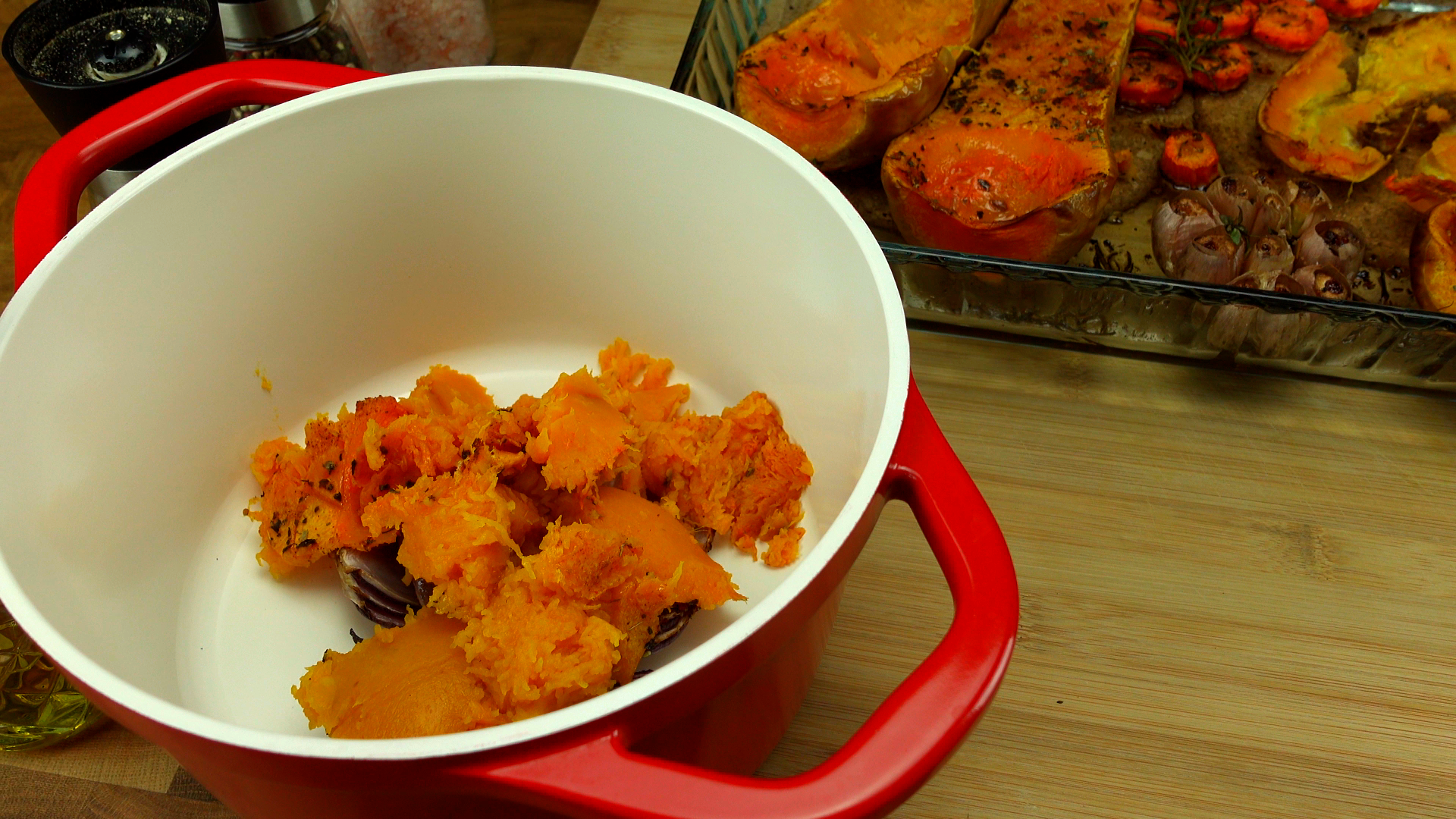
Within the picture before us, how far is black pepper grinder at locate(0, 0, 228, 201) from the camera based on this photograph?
27.7 inches

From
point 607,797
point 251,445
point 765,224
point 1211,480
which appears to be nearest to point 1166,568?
point 1211,480

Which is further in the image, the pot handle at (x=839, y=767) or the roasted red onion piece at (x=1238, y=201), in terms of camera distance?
the roasted red onion piece at (x=1238, y=201)

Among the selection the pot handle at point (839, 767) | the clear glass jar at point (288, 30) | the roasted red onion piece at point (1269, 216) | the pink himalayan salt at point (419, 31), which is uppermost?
the clear glass jar at point (288, 30)

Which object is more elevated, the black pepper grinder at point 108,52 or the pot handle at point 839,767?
the black pepper grinder at point 108,52

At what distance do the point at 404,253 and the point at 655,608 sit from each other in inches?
13.9

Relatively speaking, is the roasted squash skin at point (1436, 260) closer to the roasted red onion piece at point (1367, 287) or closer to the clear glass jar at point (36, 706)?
the roasted red onion piece at point (1367, 287)

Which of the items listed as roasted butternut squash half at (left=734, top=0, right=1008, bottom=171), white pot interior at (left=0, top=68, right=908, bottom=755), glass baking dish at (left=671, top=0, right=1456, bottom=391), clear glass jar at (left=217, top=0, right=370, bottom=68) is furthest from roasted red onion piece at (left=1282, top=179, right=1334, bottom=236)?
clear glass jar at (left=217, top=0, right=370, bottom=68)

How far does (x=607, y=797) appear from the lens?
33 cm

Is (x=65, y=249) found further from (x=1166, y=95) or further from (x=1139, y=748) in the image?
(x=1166, y=95)

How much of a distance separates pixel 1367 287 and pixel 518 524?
2.12 feet

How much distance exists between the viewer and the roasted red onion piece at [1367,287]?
749mm

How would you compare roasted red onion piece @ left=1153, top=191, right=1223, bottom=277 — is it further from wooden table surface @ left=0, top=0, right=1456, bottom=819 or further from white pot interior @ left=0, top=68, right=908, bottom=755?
white pot interior @ left=0, top=68, right=908, bottom=755

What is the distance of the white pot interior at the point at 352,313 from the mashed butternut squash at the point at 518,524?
0.04 metres

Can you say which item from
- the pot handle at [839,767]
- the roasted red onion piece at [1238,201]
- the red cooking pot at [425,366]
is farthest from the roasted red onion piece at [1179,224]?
the pot handle at [839,767]
